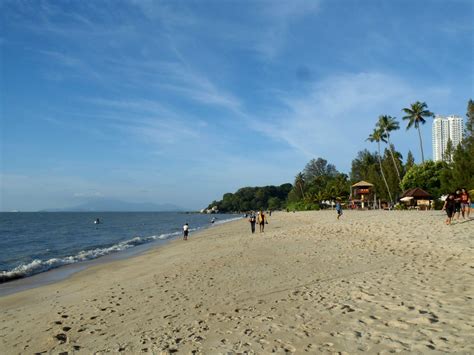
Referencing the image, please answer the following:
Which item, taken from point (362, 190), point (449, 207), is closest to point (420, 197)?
point (362, 190)

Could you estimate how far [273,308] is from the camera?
22.2 ft

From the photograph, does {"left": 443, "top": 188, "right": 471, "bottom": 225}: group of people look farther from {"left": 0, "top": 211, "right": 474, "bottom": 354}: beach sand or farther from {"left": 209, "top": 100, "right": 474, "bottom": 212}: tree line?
{"left": 209, "top": 100, "right": 474, "bottom": 212}: tree line

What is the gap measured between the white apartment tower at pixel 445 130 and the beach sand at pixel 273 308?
104928mm

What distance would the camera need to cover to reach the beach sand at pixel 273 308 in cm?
514

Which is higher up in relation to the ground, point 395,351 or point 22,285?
point 395,351

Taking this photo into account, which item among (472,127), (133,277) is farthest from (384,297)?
(472,127)

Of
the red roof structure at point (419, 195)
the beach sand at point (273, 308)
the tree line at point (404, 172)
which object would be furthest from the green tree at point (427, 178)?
the beach sand at point (273, 308)

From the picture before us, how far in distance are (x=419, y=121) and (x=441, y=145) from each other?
196ft

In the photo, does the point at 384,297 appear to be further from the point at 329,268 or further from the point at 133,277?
the point at 133,277

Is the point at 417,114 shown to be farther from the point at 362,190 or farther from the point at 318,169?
the point at 318,169

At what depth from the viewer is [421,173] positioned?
5378 cm

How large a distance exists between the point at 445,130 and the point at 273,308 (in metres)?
116

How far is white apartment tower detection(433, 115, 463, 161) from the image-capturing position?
102 meters

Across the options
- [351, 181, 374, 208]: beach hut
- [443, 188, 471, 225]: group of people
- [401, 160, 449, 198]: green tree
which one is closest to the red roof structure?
[351, 181, 374, 208]: beach hut
